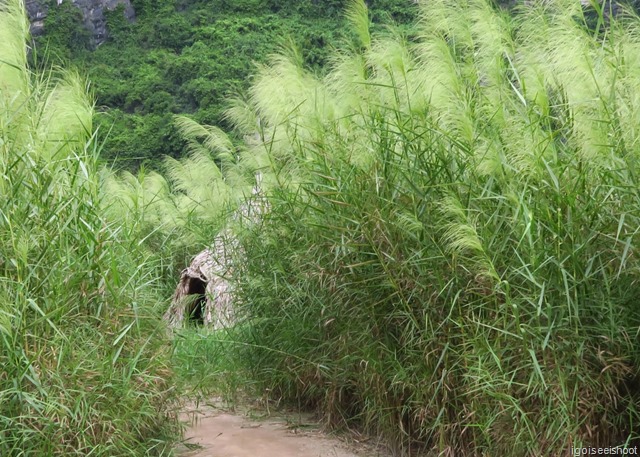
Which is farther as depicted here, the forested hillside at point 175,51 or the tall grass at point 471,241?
the forested hillside at point 175,51

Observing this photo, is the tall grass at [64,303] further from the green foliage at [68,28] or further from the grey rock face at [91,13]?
the grey rock face at [91,13]

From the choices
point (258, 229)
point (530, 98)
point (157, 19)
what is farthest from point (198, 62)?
point (530, 98)

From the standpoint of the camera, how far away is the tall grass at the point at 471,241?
2834mm

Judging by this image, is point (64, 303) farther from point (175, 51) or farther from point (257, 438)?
point (175, 51)

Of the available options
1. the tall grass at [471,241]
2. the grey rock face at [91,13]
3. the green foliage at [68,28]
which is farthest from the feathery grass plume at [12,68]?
the grey rock face at [91,13]

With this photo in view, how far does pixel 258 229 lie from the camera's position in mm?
4582

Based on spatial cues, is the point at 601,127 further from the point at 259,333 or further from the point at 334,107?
the point at 259,333

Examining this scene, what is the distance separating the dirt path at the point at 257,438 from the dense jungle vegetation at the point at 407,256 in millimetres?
147

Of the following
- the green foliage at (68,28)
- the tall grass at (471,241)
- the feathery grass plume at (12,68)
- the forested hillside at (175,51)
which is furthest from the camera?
the green foliage at (68,28)

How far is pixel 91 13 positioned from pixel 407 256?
18847mm

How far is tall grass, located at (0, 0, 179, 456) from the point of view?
2.92 m

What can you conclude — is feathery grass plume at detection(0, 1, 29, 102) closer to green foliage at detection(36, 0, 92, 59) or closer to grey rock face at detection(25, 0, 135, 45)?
green foliage at detection(36, 0, 92, 59)

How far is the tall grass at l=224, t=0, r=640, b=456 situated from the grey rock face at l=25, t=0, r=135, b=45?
671 inches

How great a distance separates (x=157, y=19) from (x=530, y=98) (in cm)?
1789
